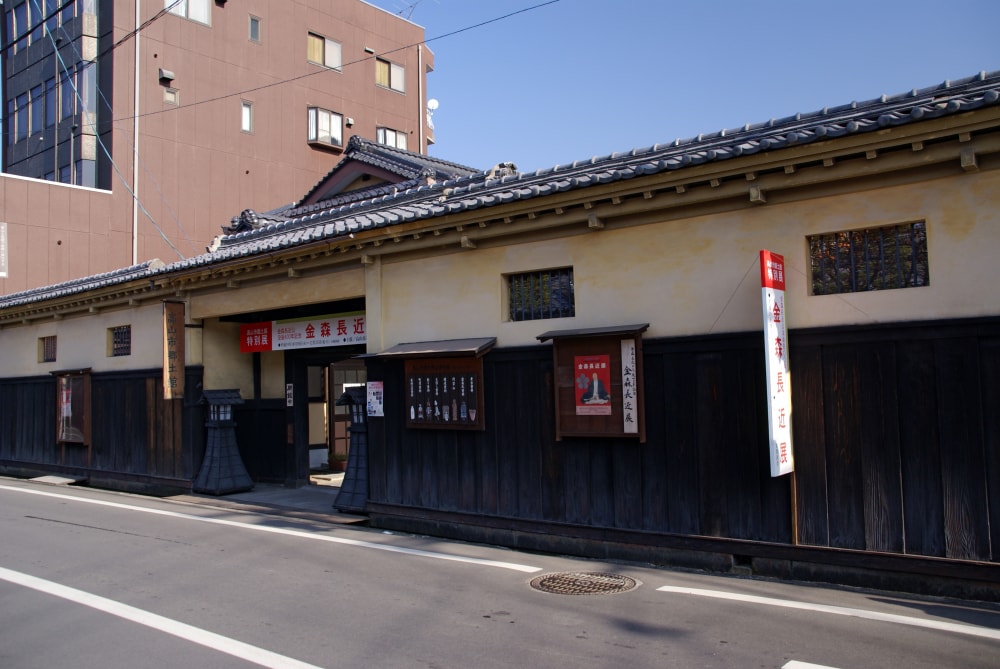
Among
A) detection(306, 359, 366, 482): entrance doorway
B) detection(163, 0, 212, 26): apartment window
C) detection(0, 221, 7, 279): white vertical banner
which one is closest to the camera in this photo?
detection(306, 359, 366, 482): entrance doorway

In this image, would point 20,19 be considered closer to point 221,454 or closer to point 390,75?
point 390,75

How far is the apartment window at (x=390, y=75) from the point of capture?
39.6 meters

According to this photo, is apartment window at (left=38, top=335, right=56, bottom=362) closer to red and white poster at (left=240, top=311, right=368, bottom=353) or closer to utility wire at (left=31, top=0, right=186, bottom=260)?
red and white poster at (left=240, top=311, right=368, bottom=353)

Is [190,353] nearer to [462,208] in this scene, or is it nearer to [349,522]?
[349,522]

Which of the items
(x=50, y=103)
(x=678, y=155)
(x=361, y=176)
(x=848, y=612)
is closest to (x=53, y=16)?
(x=50, y=103)

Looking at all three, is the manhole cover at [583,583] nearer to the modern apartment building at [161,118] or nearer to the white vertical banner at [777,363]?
the white vertical banner at [777,363]

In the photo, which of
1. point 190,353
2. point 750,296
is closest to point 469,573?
point 750,296

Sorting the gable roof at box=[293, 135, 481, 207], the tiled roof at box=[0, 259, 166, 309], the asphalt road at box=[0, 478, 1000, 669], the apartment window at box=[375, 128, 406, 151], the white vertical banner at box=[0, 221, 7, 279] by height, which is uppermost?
the apartment window at box=[375, 128, 406, 151]

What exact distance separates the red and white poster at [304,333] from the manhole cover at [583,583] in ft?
21.1

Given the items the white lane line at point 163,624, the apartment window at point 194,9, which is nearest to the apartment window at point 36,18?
the apartment window at point 194,9

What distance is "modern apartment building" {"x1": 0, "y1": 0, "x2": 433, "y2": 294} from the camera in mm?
29433

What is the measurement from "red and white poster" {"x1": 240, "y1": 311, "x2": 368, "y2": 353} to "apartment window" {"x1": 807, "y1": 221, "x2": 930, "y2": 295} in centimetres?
793

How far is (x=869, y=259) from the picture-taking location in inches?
306

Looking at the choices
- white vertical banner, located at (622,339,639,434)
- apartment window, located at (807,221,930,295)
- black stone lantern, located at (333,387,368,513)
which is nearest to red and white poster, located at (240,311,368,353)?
black stone lantern, located at (333,387,368,513)
